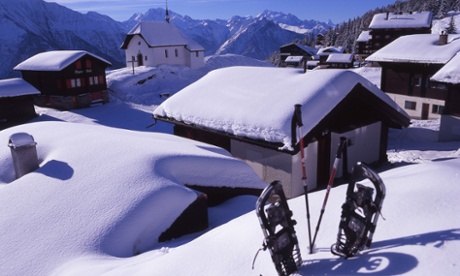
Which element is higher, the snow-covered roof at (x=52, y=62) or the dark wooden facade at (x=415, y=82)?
the snow-covered roof at (x=52, y=62)

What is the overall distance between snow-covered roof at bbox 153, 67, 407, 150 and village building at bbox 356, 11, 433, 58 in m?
52.5

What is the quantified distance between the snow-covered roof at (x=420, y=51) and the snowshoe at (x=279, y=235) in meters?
25.0

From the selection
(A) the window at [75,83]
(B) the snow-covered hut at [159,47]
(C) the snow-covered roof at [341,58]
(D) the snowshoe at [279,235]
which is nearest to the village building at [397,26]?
(C) the snow-covered roof at [341,58]

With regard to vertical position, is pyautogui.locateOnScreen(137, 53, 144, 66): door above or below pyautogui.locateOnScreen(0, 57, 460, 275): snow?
above

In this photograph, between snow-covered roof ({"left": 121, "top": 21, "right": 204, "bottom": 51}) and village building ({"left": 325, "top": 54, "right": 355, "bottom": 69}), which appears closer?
snow-covered roof ({"left": 121, "top": 21, "right": 204, "bottom": 51})

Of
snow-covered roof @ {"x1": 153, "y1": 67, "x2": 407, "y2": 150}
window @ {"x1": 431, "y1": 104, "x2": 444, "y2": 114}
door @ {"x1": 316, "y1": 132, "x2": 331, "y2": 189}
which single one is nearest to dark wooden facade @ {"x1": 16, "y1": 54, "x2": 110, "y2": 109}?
snow-covered roof @ {"x1": 153, "y1": 67, "x2": 407, "y2": 150}

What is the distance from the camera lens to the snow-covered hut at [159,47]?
47.9 meters

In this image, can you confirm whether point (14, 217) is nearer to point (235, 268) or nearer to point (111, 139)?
point (111, 139)

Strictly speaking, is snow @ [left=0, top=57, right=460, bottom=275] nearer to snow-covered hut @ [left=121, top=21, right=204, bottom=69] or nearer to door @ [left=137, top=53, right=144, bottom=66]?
snow-covered hut @ [left=121, top=21, right=204, bottom=69]

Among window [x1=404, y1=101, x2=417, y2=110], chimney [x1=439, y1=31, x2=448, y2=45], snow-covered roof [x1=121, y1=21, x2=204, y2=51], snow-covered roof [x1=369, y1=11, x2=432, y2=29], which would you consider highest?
snow-covered roof [x1=369, y1=11, x2=432, y2=29]

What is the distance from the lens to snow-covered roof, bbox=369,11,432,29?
5903cm

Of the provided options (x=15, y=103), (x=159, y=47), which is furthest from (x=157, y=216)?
(x=159, y=47)

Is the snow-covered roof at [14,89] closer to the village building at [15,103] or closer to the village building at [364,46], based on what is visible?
the village building at [15,103]

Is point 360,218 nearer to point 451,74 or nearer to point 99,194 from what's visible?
point 99,194
